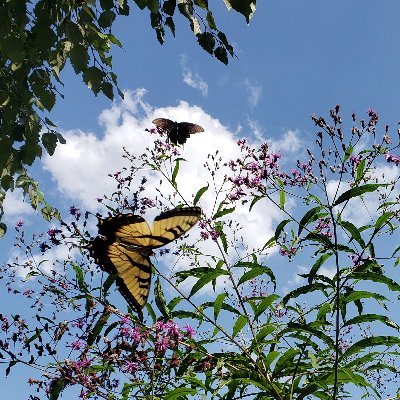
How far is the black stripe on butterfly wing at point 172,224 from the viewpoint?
114 inches

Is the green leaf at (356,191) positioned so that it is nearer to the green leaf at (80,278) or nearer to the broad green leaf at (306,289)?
the broad green leaf at (306,289)

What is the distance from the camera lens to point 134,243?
123 inches

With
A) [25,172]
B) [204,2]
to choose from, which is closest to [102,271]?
[204,2]

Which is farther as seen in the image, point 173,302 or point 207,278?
point 173,302

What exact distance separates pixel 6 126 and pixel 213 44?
1914 mm

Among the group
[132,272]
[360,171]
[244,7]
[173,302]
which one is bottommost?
[173,302]

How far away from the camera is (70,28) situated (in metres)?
3.00

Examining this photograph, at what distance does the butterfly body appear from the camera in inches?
113

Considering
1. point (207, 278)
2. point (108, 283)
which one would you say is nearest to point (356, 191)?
point (207, 278)

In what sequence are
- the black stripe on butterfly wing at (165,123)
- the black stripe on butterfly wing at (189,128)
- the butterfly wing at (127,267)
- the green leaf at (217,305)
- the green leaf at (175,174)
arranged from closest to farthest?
1. the green leaf at (217,305)
2. the butterfly wing at (127,267)
3. the green leaf at (175,174)
4. the black stripe on butterfly wing at (165,123)
5. the black stripe on butterfly wing at (189,128)

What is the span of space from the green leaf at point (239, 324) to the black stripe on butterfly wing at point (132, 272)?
54cm

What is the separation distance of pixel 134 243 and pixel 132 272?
0.17 meters

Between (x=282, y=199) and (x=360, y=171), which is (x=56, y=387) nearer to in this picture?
(x=282, y=199)

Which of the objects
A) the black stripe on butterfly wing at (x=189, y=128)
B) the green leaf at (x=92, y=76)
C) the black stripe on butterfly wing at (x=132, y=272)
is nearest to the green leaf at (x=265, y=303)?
the black stripe on butterfly wing at (x=132, y=272)
